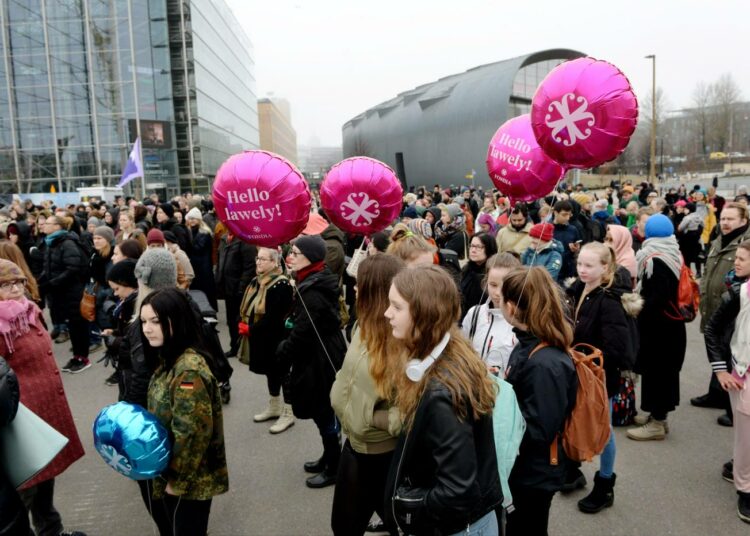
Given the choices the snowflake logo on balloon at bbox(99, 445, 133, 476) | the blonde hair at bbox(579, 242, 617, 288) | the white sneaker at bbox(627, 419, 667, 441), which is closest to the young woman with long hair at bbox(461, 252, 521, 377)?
the blonde hair at bbox(579, 242, 617, 288)

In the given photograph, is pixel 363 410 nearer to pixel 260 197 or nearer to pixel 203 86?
pixel 260 197

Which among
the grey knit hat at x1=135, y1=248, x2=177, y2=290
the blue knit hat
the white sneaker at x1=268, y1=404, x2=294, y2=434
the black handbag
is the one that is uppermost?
the blue knit hat

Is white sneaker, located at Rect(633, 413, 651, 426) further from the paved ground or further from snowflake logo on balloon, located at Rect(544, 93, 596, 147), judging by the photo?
snowflake logo on balloon, located at Rect(544, 93, 596, 147)

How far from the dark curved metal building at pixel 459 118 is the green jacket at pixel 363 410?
28.9 meters

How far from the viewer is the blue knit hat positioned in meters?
4.62

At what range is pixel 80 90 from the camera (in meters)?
32.7

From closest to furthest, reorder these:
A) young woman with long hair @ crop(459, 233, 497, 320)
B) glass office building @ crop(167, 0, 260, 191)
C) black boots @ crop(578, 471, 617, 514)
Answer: black boots @ crop(578, 471, 617, 514)
young woman with long hair @ crop(459, 233, 497, 320)
glass office building @ crop(167, 0, 260, 191)

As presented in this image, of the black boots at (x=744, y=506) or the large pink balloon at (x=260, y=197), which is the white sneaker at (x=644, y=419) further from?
the large pink balloon at (x=260, y=197)

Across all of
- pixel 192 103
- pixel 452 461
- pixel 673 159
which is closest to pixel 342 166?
pixel 452 461

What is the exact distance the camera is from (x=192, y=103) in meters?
37.4

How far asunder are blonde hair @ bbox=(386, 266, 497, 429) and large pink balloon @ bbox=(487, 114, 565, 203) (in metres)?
2.79

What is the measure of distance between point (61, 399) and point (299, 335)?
63.0 inches

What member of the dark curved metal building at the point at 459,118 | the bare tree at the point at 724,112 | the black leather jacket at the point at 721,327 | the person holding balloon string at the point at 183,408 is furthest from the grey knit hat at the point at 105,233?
the bare tree at the point at 724,112

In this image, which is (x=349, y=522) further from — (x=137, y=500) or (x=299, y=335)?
(x=137, y=500)
